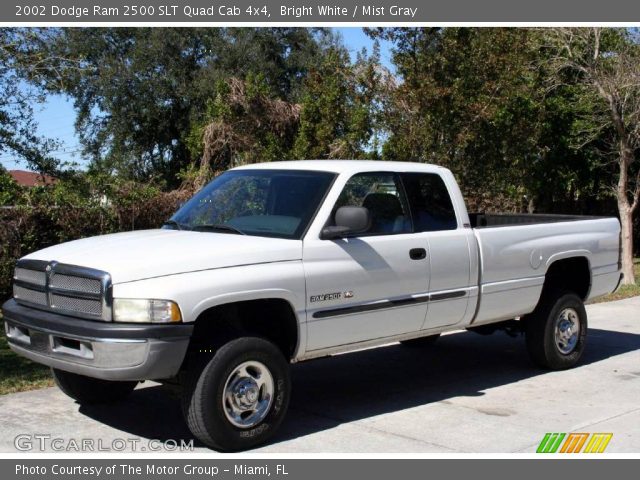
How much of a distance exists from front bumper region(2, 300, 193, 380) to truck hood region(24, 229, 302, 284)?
35 cm

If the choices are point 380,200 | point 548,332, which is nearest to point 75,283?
point 380,200

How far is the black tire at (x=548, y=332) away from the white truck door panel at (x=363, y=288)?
185 centimetres

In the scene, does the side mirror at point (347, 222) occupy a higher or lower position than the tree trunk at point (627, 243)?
higher

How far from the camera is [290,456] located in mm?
5746

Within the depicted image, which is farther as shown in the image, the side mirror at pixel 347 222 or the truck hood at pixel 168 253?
the side mirror at pixel 347 222

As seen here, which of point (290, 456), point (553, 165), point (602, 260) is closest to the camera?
point (290, 456)

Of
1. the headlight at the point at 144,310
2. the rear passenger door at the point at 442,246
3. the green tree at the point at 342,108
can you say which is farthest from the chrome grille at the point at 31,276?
the green tree at the point at 342,108

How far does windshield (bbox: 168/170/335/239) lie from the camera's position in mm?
6512

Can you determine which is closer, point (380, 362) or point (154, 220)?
point (380, 362)

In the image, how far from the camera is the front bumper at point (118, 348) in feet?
17.7

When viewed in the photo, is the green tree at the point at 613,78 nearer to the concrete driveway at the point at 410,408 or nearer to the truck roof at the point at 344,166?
the concrete driveway at the point at 410,408

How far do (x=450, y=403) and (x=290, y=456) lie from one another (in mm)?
1973

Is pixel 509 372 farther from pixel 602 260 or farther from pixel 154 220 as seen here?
pixel 154 220

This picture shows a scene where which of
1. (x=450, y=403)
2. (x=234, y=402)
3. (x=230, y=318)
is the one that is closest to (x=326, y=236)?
(x=230, y=318)
